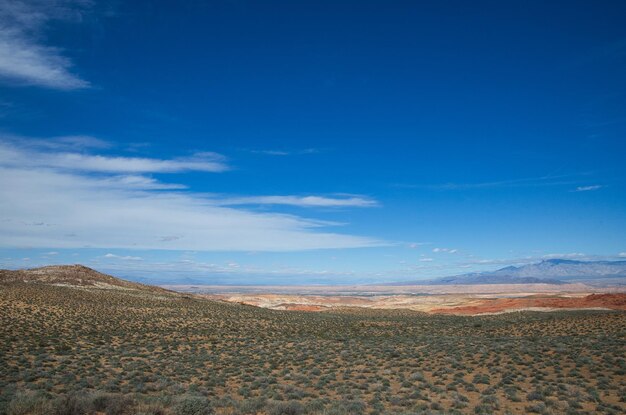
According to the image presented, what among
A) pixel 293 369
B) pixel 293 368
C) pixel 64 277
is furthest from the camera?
pixel 64 277

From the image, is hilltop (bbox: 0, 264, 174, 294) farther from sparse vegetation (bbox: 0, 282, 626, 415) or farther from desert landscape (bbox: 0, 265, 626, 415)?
sparse vegetation (bbox: 0, 282, 626, 415)

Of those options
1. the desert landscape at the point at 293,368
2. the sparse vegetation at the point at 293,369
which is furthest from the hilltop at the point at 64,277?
the sparse vegetation at the point at 293,369

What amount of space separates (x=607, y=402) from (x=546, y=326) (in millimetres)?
22693

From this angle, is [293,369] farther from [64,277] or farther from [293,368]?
[64,277]

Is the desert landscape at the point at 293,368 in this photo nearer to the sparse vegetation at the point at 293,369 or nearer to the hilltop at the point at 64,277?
the sparse vegetation at the point at 293,369

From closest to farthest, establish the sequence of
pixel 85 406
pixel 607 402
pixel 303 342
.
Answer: pixel 85 406
pixel 607 402
pixel 303 342

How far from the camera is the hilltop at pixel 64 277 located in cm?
5922

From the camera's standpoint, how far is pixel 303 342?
28484 mm

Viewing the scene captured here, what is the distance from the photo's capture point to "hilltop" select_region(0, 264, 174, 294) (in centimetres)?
5922

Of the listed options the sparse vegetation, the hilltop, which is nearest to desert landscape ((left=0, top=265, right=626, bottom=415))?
the sparse vegetation

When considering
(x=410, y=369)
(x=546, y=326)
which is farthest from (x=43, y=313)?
(x=546, y=326)

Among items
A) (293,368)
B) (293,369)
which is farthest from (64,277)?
(293,369)

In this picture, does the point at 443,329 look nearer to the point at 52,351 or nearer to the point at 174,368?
the point at 174,368

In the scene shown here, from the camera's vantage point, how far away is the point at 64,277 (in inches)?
2472
